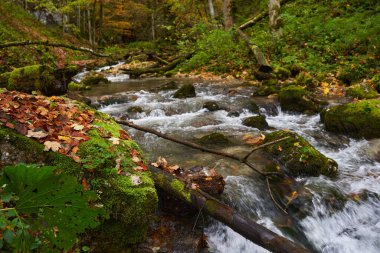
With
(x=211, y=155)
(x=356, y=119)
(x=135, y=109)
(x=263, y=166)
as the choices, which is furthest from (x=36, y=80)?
(x=356, y=119)

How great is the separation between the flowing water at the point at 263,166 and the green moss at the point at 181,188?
23.0 inches

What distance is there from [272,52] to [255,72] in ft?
7.29

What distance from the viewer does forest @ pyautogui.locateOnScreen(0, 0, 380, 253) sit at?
107 inches

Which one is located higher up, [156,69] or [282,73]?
[282,73]

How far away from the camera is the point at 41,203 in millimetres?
1190

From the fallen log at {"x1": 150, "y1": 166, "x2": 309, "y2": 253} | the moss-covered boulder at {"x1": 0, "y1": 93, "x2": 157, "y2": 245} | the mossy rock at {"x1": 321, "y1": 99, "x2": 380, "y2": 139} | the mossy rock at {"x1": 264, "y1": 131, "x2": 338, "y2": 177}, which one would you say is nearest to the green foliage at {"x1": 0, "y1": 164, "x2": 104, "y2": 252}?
the moss-covered boulder at {"x1": 0, "y1": 93, "x2": 157, "y2": 245}

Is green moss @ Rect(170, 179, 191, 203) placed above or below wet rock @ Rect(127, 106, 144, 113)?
above

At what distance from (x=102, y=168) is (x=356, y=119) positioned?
5.76 metres

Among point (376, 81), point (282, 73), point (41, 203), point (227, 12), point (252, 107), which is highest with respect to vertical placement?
point (227, 12)

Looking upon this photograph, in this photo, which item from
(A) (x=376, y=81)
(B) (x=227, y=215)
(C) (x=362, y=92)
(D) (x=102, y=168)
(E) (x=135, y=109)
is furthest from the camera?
(A) (x=376, y=81)

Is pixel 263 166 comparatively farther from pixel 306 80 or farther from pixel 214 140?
pixel 306 80

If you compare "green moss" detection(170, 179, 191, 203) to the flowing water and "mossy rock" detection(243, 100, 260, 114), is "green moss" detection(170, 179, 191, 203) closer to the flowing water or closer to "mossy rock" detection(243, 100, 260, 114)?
the flowing water

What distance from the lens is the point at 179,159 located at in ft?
18.2

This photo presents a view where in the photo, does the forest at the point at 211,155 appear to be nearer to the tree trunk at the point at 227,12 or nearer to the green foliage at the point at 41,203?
the green foliage at the point at 41,203
